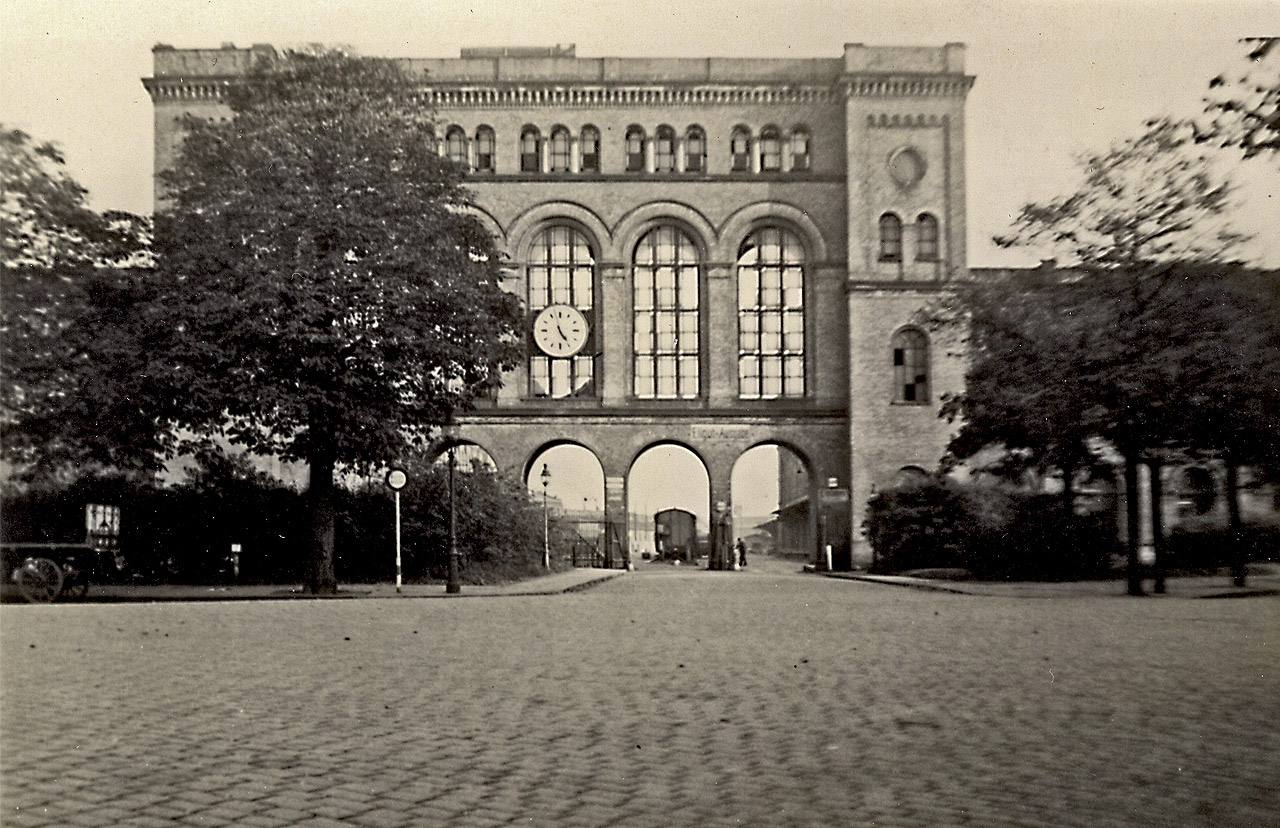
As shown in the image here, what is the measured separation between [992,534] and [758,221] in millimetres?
21175

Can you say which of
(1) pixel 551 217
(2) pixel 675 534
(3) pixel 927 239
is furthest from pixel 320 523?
(2) pixel 675 534

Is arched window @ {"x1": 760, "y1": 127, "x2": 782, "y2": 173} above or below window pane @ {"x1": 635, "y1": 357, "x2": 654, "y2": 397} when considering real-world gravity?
above

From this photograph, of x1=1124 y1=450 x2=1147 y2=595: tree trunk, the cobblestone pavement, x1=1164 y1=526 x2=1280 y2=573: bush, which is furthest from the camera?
x1=1164 y1=526 x2=1280 y2=573: bush

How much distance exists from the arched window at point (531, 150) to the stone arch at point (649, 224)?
12.4 feet

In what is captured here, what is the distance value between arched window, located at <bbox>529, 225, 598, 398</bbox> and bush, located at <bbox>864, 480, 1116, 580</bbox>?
14.6m

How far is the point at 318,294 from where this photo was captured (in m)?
25.3

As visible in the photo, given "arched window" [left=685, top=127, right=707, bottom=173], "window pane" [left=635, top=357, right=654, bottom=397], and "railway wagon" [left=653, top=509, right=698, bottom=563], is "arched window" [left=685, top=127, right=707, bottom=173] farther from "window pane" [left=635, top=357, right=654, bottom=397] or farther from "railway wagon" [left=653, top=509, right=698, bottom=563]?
"railway wagon" [left=653, top=509, right=698, bottom=563]

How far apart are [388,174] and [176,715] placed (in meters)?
20.0

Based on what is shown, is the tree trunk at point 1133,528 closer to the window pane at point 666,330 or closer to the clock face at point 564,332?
the window pane at point 666,330

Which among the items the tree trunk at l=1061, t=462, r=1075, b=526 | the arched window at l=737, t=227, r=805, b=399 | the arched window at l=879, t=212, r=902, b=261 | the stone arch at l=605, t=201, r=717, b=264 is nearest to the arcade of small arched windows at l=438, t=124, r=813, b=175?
the stone arch at l=605, t=201, r=717, b=264

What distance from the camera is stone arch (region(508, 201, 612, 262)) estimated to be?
1964 inches

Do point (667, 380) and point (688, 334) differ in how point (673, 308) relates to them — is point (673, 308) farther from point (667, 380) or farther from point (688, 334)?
point (667, 380)

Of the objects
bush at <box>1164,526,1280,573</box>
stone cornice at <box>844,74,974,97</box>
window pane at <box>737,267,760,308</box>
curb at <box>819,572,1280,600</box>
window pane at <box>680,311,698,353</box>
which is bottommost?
curb at <box>819,572,1280,600</box>

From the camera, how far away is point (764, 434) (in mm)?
50188
